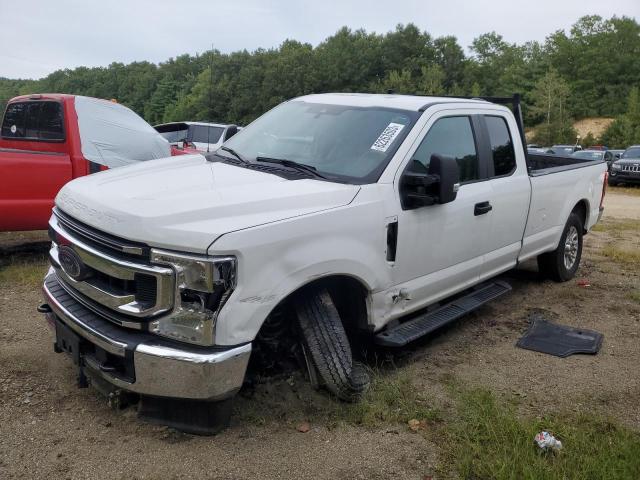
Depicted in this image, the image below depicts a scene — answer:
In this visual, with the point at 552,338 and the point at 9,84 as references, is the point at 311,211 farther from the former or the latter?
the point at 9,84

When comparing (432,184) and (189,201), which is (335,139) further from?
(189,201)

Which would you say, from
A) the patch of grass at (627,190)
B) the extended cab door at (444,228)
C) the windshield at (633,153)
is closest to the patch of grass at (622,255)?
the extended cab door at (444,228)

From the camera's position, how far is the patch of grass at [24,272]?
5.88m

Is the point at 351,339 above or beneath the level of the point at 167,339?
beneath

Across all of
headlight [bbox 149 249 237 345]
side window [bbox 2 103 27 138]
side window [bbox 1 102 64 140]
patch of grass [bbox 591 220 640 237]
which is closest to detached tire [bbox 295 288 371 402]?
headlight [bbox 149 249 237 345]

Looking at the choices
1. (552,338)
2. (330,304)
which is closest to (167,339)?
(330,304)

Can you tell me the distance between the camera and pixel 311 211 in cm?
324

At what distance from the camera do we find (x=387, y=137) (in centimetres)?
395

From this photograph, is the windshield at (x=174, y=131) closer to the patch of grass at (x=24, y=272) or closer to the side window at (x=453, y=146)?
the patch of grass at (x=24, y=272)

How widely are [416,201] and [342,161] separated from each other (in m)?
0.53

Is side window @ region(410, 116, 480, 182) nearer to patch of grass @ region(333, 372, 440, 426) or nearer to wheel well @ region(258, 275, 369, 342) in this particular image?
wheel well @ region(258, 275, 369, 342)

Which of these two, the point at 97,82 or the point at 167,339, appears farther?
the point at 97,82

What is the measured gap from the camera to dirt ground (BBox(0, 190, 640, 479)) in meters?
2.97

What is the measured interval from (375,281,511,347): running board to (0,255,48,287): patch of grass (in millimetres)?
3657
